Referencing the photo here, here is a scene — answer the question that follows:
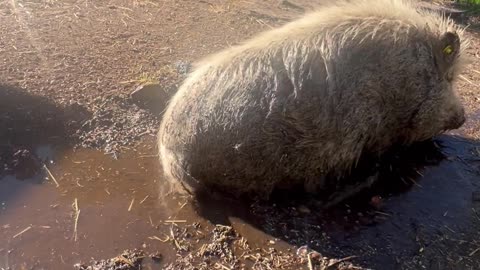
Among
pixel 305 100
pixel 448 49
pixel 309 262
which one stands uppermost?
pixel 448 49

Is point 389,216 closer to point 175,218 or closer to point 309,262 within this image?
point 309,262

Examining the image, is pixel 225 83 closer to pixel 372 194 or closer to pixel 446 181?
pixel 372 194

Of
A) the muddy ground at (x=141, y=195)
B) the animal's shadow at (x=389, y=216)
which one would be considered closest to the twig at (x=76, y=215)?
the muddy ground at (x=141, y=195)

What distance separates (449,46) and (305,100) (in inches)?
46.5

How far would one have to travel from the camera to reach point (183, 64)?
216 inches

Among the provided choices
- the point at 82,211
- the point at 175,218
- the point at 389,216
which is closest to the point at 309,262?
the point at 389,216

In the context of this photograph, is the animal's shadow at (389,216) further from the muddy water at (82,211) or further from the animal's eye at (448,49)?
the animal's eye at (448,49)

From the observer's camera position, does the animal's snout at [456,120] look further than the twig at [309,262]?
Yes

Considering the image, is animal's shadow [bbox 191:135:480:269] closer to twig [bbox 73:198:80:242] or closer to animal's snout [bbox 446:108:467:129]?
animal's snout [bbox 446:108:467:129]

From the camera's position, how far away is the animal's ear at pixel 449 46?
4.10 metres

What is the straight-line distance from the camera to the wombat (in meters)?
3.71

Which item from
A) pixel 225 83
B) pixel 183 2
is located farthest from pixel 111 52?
pixel 225 83

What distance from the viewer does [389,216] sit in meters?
3.93

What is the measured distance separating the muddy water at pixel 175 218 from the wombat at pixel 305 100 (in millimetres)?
236
